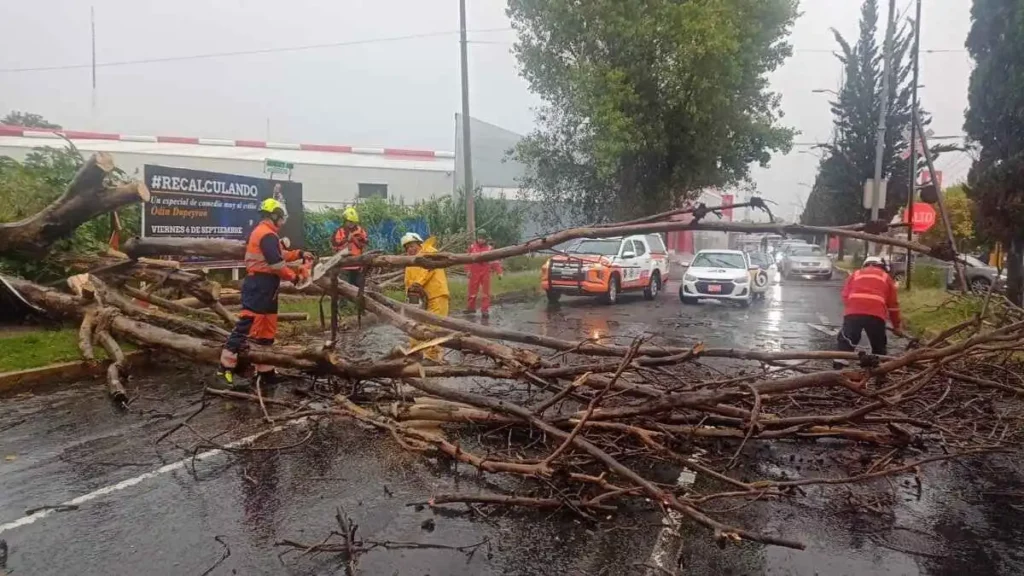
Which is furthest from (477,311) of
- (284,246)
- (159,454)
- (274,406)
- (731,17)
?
(731,17)

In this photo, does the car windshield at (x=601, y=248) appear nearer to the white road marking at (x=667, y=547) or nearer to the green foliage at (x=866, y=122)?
the white road marking at (x=667, y=547)

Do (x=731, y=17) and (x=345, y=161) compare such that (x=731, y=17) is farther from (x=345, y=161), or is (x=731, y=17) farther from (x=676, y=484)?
(x=676, y=484)

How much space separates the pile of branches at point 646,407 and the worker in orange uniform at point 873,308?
116cm

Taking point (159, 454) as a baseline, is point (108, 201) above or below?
above

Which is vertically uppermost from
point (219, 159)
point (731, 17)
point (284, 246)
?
point (731, 17)

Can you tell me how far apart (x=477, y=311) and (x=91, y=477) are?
10.8 meters

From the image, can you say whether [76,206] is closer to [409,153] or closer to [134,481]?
[134,481]

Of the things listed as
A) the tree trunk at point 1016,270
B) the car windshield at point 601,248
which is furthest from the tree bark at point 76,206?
the tree trunk at point 1016,270

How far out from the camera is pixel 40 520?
4.14 metres

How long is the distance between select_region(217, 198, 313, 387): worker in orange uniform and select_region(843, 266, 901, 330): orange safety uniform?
5.68 meters

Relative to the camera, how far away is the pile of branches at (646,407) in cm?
438

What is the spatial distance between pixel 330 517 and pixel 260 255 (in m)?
3.54

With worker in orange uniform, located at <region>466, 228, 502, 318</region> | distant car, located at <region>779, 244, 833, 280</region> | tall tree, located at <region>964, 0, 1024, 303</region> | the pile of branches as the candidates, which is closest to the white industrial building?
worker in orange uniform, located at <region>466, 228, 502, 318</region>

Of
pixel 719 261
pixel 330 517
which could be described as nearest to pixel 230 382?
pixel 330 517
